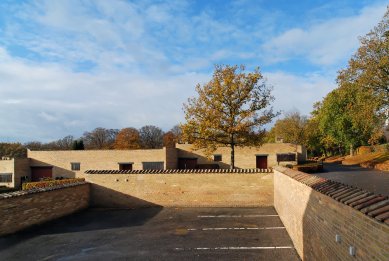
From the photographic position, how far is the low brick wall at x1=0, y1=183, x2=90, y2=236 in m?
14.9

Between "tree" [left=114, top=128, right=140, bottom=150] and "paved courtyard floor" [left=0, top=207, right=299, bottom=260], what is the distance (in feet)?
186

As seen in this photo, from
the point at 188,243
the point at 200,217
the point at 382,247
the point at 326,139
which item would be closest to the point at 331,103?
the point at 326,139

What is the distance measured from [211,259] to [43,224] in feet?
33.3

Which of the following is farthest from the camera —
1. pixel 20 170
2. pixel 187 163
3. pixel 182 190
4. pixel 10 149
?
pixel 10 149

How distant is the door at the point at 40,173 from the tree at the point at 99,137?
49.5 m

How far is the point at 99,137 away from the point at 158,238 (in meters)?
83.5

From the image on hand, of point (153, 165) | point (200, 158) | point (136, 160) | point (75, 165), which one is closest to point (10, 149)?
point (75, 165)

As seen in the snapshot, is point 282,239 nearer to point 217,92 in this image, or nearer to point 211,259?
point 211,259

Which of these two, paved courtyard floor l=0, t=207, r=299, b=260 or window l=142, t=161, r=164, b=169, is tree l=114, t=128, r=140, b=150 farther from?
paved courtyard floor l=0, t=207, r=299, b=260

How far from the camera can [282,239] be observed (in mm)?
13625

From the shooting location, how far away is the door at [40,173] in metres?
40.8

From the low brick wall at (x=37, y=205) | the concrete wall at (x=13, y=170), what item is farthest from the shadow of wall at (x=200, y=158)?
the low brick wall at (x=37, y=205)

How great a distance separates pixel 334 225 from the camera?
660cm

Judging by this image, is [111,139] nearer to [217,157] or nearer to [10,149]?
[10,149]
